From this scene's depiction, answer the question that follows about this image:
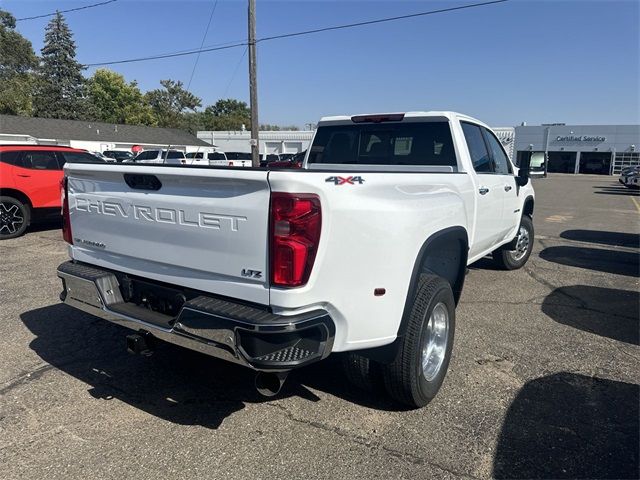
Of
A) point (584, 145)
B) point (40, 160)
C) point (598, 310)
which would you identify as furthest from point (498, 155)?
point (584, 145)

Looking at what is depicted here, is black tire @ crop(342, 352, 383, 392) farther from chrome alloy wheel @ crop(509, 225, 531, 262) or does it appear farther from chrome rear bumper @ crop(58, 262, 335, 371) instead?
chrome alloy wheel @ crop(509, 225, 531, 262)

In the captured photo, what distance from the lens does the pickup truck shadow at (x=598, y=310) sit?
4.68 meters

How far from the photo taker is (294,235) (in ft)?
7.76

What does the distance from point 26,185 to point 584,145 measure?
208 feet

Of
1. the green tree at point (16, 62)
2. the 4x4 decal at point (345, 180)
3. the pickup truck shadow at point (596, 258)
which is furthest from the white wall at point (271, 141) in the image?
the 4x4 decal at point (345, 180)

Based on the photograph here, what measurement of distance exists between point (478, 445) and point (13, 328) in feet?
14.0

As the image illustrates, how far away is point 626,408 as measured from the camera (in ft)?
10.6

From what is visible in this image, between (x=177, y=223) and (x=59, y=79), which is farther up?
(x=59, y=79)

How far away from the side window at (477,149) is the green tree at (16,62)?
66237mm

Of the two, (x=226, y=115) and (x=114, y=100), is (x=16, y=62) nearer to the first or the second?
(x=114, y=100)

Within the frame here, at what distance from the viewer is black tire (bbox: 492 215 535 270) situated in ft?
22.4

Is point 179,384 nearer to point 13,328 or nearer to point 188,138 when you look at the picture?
point 13,328

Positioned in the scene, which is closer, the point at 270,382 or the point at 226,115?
the point at 270,382

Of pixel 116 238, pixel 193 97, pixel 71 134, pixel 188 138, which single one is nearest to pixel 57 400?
pixel 116 238
